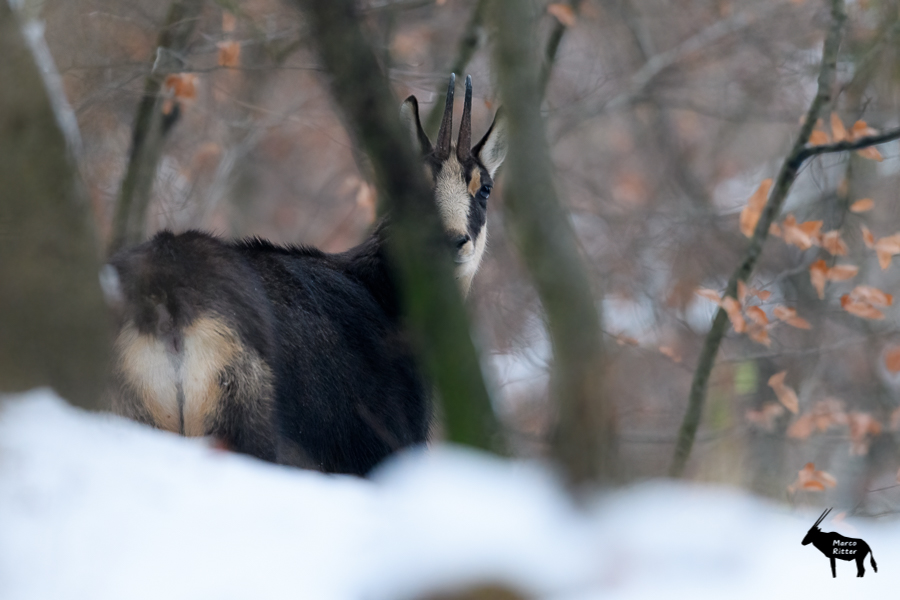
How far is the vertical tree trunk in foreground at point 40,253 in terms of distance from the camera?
314cm

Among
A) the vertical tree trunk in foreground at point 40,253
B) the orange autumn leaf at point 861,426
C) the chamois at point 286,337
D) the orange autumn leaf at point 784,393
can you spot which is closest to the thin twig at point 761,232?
the orange autumn leaf at point 784,393

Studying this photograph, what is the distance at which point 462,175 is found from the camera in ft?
16.7

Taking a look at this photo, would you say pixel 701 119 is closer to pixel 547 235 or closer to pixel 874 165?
pixel 874 165

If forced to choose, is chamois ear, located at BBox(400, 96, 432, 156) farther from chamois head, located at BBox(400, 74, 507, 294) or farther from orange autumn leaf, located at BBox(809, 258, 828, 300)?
orange autumn leaf, located at BBox(809, 258, 828, 300)

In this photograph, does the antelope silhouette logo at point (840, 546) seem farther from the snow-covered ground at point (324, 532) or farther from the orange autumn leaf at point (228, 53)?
the orange autumn leaf at point (228, 53)

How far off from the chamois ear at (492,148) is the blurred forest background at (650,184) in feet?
0.88

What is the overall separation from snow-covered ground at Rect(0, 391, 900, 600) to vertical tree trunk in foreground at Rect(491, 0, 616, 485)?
213mm

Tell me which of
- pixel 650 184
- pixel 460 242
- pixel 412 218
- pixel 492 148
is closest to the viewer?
pixel 412 218

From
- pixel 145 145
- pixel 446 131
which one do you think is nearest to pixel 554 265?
pixel 446 131

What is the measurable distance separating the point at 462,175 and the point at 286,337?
164 cm

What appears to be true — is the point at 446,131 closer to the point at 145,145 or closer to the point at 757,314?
the point at 757,314

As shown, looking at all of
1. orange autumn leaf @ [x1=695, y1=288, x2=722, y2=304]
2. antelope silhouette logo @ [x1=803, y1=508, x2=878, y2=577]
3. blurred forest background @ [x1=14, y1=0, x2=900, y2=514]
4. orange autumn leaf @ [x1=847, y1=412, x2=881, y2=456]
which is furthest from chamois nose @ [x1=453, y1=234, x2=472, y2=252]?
orange autumn leaf @ [x1=847, y1=412, x2=881, y2=456]

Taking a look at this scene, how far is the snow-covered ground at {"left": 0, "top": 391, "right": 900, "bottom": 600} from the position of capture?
2520 millimetres

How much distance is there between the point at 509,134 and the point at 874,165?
4605 mm
